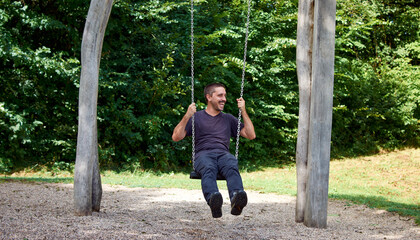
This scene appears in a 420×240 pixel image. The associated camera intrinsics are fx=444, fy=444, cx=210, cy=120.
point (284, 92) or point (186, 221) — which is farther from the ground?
point (284, 92)

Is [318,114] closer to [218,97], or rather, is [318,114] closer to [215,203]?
[218,97]

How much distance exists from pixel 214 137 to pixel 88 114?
54.4 inches

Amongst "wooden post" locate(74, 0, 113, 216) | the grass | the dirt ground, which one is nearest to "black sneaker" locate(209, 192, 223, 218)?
the dirt ground

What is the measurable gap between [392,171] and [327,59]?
9873mm

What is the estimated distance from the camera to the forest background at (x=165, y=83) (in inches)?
405

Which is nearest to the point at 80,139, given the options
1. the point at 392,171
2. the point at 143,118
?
the point at 143,118

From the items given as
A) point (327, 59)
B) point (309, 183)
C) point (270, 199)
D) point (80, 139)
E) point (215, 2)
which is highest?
point (215, 2)

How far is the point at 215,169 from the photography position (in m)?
4.51

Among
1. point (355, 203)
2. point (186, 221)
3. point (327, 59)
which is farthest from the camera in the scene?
point (355, 203)

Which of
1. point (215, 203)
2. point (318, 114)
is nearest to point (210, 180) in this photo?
point (215, 203)

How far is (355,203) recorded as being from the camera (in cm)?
724

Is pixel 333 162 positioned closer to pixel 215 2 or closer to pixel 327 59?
pixel 215 2

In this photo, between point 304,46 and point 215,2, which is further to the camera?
point 215,2

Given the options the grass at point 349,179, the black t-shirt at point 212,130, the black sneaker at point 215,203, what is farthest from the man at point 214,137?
the grass at point 349,179
